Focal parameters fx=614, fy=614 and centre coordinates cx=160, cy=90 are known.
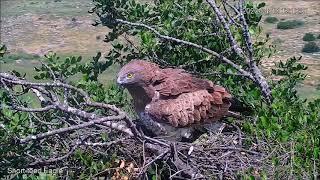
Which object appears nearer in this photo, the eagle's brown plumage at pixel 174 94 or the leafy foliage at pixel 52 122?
the leafy foliage at pixel 52 122

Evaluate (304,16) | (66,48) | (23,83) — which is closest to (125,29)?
(23,83)

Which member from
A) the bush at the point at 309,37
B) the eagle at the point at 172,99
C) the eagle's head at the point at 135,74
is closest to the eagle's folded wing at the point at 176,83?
the eagle at the point at 172,99

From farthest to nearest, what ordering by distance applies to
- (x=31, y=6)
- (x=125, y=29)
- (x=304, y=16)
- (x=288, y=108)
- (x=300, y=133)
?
(x=31, y=6)
(x=304, y=16)
(x=125, y=29)
(x=288, y=108)
(x=300, y=133)

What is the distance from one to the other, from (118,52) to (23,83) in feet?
5.93

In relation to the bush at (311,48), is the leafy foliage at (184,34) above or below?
above

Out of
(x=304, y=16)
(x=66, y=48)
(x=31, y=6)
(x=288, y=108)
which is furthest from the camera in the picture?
(x=31, y=6)

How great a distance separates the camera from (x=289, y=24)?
→ 35.5m

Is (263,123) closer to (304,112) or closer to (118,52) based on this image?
(304,112)

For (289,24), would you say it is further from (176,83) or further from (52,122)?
(52,122)

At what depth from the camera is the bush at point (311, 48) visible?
27578mm

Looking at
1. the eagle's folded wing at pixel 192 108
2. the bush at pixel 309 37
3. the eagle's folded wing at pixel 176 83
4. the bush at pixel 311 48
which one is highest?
the eagle's folded wing at pixel 176 83

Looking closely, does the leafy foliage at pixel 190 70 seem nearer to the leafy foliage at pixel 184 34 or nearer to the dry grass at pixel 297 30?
the leafy foliage at pixel 184 34

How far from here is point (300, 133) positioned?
5133 mm

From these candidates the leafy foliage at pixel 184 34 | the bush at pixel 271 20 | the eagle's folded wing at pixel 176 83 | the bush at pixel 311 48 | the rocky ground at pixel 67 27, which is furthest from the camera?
the bush at pixel 271 20
